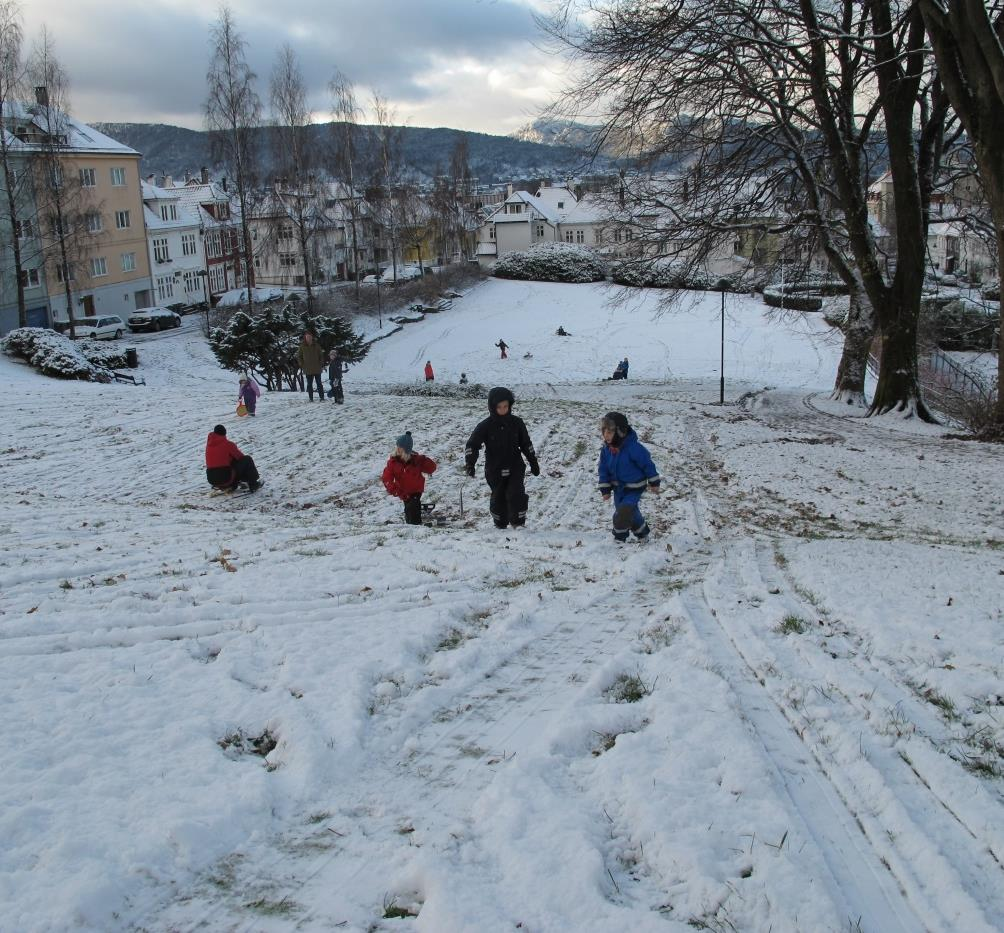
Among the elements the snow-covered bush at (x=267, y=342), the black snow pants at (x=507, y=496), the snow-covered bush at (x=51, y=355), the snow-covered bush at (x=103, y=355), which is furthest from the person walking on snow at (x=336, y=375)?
the snow-covered bush at (x=103, y=355)

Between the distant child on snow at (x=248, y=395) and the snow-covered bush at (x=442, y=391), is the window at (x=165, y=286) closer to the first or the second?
the snow-covered bush at (x=442, y=391)

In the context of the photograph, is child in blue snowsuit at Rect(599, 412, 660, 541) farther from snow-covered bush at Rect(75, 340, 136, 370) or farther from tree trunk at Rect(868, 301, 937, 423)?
snow-covered bush at Rect(75, 340, 136, 370)

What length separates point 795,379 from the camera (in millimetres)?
35875

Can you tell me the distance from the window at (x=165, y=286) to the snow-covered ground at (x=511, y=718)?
5378 cm

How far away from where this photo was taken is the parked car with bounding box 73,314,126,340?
44812 mm

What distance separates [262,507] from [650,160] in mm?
11522

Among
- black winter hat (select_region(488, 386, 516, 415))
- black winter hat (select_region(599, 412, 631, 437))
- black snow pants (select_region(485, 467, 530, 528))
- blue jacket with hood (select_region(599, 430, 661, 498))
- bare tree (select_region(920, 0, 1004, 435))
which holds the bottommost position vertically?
black snow pants (select_region(485, 467, 530, 528))

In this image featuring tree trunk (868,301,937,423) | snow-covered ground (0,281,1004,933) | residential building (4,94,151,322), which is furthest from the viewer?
residential building (4,94,151,322)

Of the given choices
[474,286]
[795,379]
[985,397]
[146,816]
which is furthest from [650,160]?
[474,286]

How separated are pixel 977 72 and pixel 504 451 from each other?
29.8 feet

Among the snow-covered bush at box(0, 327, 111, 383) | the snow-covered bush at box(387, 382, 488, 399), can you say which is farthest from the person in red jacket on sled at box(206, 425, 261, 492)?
the snow-covered bush at box(0, 327, 111, 383)

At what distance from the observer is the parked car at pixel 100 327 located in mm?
44812

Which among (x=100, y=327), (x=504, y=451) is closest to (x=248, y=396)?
(x=504, y=451)

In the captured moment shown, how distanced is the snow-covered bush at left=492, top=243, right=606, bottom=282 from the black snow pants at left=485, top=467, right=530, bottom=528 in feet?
181
